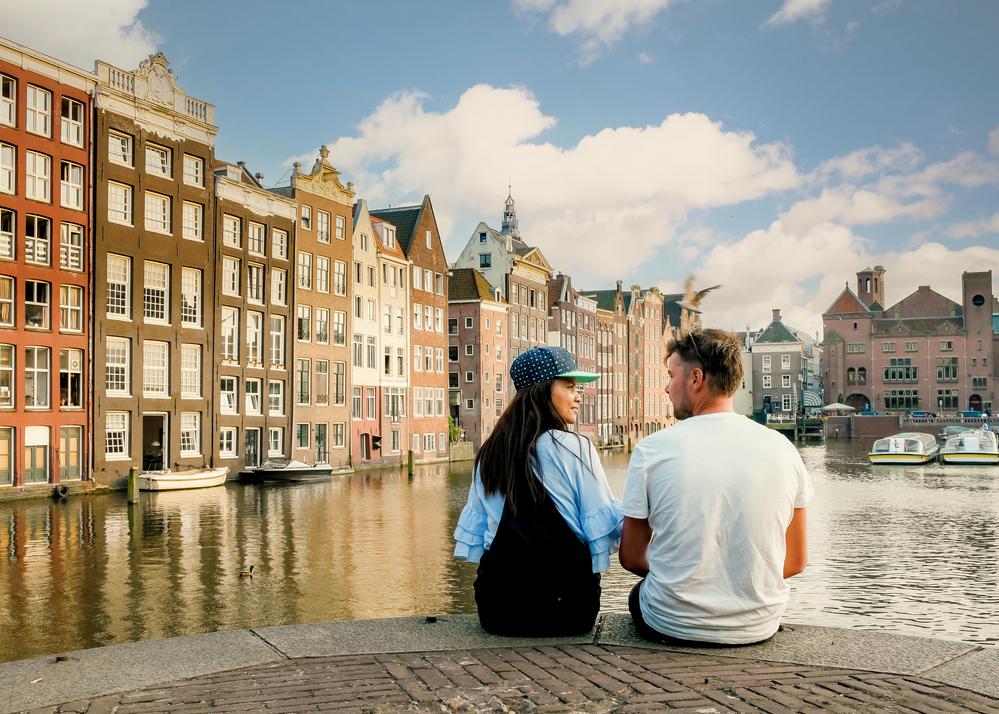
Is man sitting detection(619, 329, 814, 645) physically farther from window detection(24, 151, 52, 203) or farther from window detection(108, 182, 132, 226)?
window detection(108, 182, 132, 226)

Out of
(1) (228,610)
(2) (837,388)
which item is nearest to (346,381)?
(1) (228,610)

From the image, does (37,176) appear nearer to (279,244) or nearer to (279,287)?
(279,244)

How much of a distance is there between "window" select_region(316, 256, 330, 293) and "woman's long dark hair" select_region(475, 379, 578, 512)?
152 ft

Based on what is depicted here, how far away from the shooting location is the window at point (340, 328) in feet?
171

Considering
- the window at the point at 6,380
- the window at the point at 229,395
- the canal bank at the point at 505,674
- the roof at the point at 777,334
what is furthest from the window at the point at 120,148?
the roof at the point at 777,334

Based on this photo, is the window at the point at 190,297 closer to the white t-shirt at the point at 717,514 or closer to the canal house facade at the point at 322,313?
the canal house facade at the point at 322,313

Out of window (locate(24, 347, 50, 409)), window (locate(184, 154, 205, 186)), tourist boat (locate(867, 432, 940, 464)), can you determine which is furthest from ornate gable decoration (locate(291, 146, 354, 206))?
tourist boat (locate(867, 432, 940, 464))

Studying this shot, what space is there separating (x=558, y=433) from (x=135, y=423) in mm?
36863

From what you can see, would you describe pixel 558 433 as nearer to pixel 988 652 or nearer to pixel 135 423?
pixel 988 652

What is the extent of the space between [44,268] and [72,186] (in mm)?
3749

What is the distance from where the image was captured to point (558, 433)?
5500mm

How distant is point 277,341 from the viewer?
157ft

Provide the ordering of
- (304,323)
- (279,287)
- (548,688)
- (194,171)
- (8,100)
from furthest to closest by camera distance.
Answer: (304,323)
(279,287)
(194,171)
(8,100)
(548,688)

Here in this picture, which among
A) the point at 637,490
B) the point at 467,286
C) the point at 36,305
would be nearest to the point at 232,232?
the point at 36,305
